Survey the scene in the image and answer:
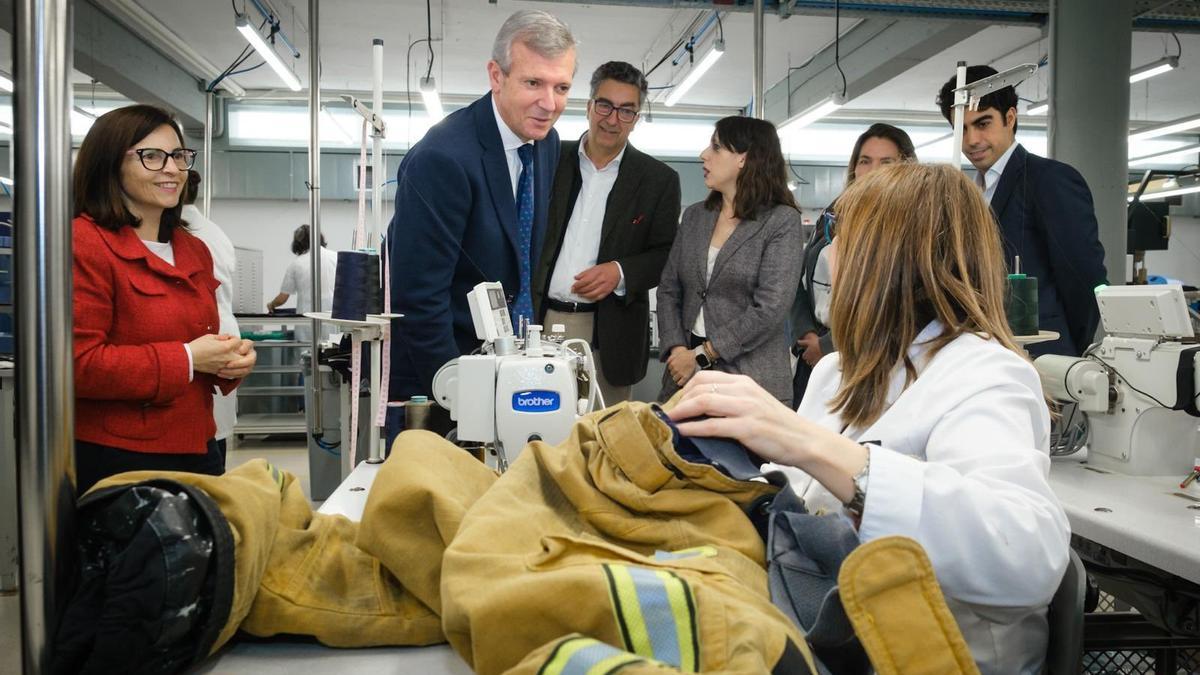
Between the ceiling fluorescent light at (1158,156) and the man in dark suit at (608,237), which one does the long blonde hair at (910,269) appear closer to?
the man in dark suit at (608,237)

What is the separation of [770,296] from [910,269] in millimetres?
1593

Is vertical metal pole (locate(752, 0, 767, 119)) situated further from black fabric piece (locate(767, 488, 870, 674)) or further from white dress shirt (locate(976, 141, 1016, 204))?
black fabric piece (locate(767, 488, 870, 674))

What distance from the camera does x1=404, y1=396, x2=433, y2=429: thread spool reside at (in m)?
1.82

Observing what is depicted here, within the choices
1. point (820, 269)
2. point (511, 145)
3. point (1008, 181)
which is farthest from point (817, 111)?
point (511, 145)

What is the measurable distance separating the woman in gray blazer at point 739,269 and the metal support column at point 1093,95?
7.96 ft

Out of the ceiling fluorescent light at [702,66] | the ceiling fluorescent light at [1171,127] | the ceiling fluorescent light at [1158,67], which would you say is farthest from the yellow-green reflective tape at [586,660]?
the ceiling fluorescent light at [1171,127]

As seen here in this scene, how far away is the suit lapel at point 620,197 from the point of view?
275 cm

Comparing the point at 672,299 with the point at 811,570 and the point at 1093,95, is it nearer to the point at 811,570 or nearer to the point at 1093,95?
the point at 811,570

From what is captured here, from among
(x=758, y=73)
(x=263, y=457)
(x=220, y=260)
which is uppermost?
(x=758, y=73)

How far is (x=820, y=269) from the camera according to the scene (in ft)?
9.49

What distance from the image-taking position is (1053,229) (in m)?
2.38

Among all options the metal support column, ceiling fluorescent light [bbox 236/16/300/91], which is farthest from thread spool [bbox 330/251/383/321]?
ceiling fluorescent light [bbox 236/16/300/91]

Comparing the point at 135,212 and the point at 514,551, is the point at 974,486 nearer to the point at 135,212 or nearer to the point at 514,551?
the point at 514,551

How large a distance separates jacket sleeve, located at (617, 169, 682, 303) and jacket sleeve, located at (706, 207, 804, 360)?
0.89 ft
